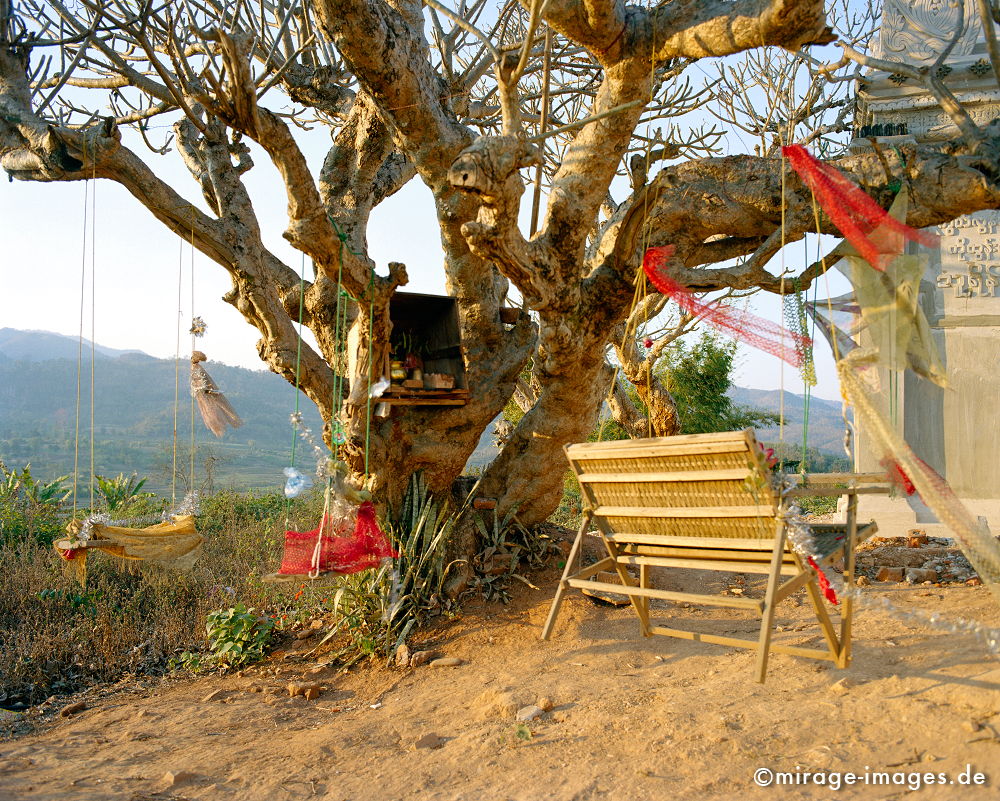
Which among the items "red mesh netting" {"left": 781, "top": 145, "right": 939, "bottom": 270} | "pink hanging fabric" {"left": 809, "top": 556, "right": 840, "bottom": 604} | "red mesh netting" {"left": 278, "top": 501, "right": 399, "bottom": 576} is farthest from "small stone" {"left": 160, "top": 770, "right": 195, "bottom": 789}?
"red mesh netting" {"left": 781, "top": 145, "right": 939, "bottom": 270}

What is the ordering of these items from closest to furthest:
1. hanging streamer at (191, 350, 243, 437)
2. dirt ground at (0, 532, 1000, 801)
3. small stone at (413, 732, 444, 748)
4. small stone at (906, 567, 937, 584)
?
dirt ground at (0, 532, 1000, 801) < small stone at (413, 732, 444, 748) < small stone at (906, 567, 937, 584) < hanging streamer at (191, 350, 243, 437)

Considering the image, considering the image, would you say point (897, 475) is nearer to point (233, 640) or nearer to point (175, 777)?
point (175, 777)

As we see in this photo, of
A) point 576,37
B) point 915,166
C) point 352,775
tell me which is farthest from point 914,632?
point 576,37

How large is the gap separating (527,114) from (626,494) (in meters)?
6.29

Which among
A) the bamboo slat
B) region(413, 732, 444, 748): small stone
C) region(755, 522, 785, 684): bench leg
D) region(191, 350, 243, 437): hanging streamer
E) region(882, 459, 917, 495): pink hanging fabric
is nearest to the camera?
region(755, 522, 785, 684): bench leg

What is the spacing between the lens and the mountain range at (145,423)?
859 inches

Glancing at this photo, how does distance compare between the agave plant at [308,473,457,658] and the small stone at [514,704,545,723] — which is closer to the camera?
the small stone at [514,704,545,723]

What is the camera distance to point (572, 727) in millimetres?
3449

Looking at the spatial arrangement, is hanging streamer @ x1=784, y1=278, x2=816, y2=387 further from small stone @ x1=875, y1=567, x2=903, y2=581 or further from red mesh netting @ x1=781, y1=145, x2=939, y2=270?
small stone @ x1=875, y1=567, x2=903, y2=581

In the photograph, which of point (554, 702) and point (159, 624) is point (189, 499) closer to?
point (159, 624)

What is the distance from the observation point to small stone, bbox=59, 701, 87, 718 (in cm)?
464

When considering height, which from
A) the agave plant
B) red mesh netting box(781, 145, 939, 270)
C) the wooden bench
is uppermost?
red mesh netting box(781, 145, 939, 270)

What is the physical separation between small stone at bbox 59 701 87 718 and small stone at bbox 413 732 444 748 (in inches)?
99.6

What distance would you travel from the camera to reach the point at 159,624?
6.19 m
